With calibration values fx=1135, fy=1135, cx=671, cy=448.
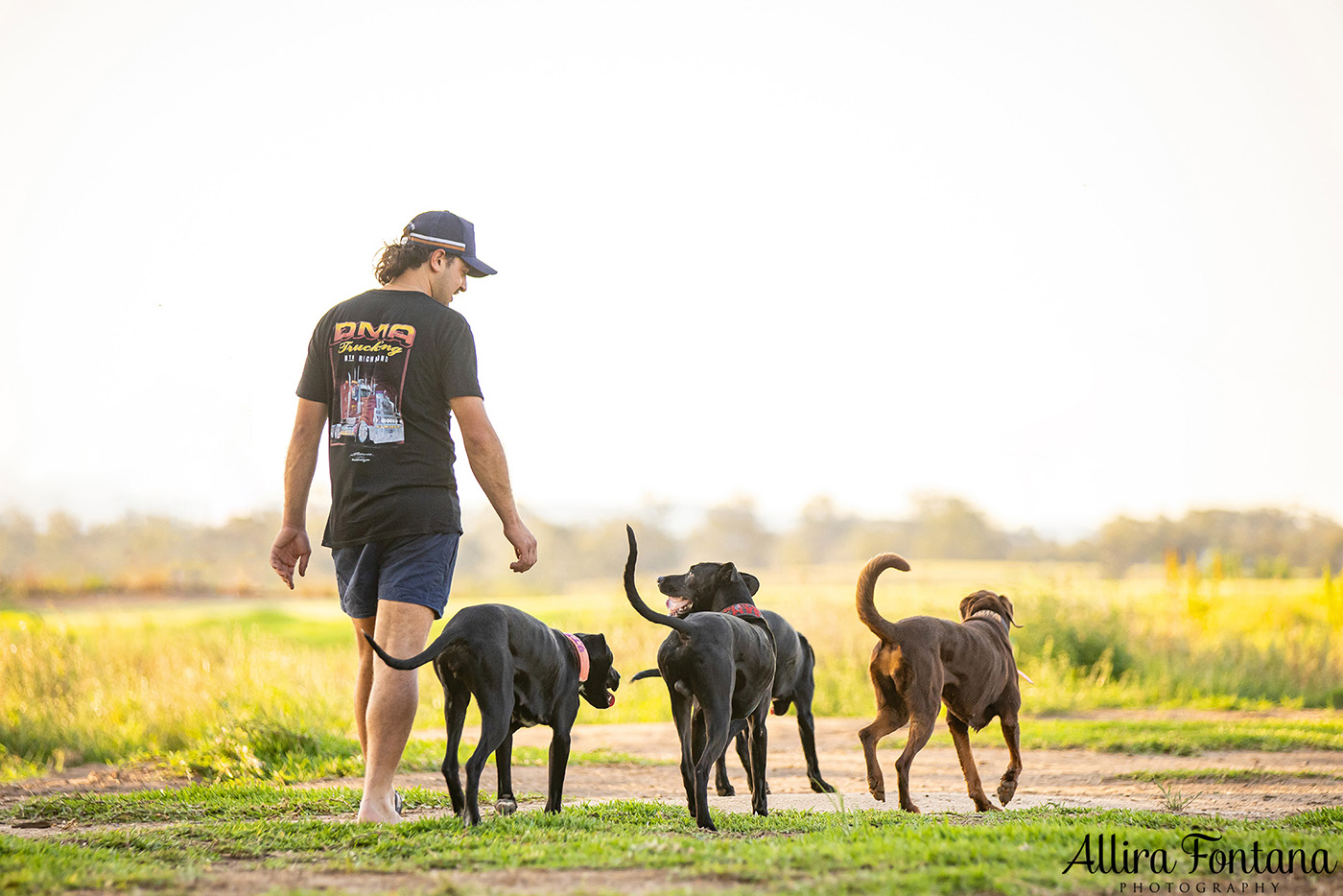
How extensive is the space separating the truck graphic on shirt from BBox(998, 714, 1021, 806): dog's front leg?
4189mm

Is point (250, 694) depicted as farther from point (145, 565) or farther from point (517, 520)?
point (145, 565)

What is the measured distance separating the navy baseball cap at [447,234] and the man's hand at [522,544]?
1.52 m

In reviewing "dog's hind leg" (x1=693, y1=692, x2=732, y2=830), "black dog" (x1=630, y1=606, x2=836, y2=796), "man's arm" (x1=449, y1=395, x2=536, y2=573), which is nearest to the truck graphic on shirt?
"man's arm" (x1=449, y1=395, x2=536, y2=573)

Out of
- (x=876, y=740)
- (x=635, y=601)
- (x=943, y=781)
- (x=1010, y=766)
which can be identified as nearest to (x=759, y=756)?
(x=876, y=740)

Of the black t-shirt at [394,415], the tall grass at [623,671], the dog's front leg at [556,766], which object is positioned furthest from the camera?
the tall grass at [623,671]

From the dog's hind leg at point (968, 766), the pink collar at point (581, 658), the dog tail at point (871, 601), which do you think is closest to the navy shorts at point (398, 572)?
the pink collar at point (581, 658)

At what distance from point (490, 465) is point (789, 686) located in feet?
9.25

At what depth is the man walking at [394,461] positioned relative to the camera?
5.67m

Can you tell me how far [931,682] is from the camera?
22.0 ft

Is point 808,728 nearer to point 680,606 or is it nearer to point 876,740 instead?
point 876,740

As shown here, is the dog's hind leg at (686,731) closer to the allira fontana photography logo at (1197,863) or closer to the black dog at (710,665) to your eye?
the black dog at (710,665)

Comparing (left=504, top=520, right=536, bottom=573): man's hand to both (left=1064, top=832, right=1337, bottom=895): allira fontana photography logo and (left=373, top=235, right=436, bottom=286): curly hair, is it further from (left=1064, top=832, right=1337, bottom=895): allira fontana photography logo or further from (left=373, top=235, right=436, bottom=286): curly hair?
(left=1064, top=832, right=1337, bottom=895): allira fontana photography logo

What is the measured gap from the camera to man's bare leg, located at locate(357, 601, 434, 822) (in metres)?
5.60

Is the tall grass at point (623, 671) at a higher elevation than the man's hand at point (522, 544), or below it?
below
